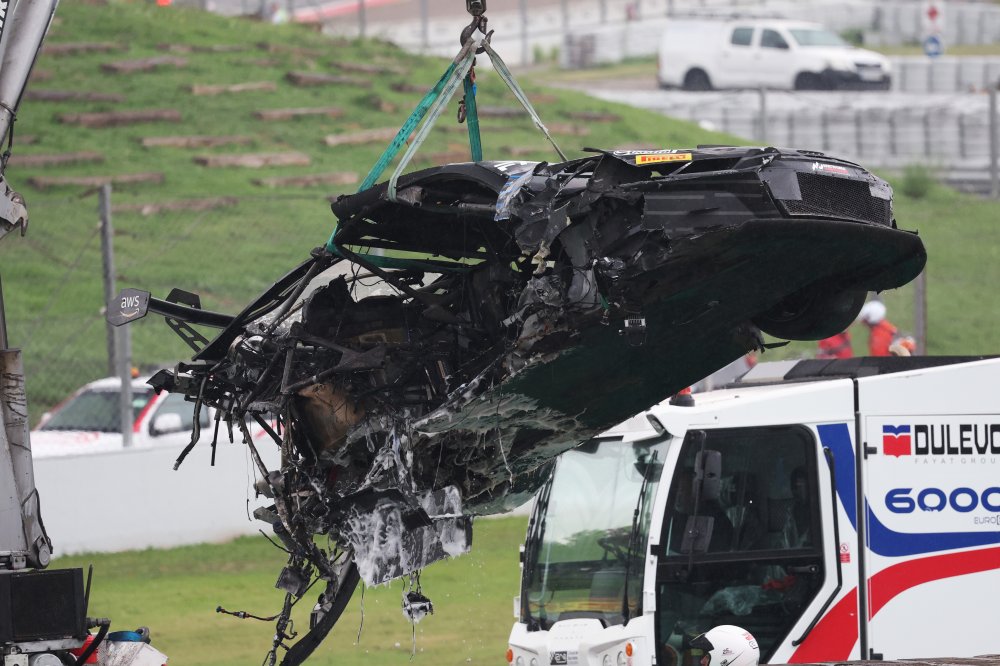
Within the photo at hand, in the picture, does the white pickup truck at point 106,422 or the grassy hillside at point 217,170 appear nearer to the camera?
the white pickup truck at point 106,422

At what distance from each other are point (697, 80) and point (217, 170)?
1517cm

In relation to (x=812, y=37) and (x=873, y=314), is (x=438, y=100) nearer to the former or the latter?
(x=873, y=314)

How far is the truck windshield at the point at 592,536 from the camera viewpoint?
9.88 meters

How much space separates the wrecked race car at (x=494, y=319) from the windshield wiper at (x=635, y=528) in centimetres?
168

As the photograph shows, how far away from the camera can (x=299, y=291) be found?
757cm

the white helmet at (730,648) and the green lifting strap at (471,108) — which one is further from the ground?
the green lifting strap at (471,108)

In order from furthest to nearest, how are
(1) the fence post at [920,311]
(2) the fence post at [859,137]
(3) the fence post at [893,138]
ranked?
(3) the fence post at [893,138], (2) the fence post at [859,137], (1) the fence post at [920,311]

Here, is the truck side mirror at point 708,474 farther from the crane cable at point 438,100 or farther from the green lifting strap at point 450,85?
the green lifting strap at point 450,85

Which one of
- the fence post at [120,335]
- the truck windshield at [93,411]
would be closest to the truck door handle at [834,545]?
the fence post at [120,335]

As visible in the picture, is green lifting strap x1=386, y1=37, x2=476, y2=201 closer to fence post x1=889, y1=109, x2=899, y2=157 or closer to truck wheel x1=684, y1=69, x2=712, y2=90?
fence post x1=889, y1=109, x2=899, y2=157

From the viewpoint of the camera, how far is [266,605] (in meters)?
14.2

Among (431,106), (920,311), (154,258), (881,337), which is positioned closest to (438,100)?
(431,106)

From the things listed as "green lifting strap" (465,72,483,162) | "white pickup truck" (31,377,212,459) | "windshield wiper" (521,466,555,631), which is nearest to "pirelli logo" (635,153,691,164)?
"green lifting strap" (465,72,483,162)

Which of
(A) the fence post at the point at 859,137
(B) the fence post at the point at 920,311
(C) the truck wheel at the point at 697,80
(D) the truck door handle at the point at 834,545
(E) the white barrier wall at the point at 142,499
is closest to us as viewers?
(D) the truck door handle at the point at 834,545
